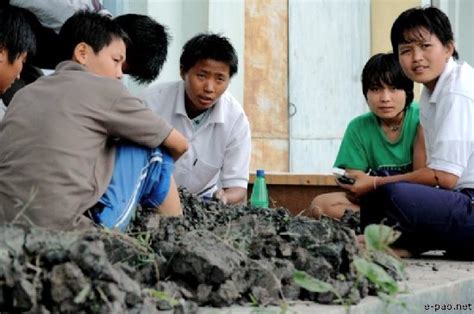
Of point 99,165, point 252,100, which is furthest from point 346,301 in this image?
point 252,100

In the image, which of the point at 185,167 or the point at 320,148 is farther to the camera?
the point at 320,148

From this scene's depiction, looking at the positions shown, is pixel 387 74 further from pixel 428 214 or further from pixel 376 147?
pixel 428 214

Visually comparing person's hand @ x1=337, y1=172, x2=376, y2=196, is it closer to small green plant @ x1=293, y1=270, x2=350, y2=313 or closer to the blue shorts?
the blue shorts

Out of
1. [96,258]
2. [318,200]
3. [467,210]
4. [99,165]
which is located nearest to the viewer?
[96,258]

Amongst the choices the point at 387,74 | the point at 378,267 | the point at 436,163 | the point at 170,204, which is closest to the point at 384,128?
the point at 387,74

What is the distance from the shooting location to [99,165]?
147 inches

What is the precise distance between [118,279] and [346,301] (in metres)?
0.77

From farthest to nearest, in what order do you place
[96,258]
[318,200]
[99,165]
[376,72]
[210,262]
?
[318,200] < [376,72] < [99,165] < [210,262] < [96,258]

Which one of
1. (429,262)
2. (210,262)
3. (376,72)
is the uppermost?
(376,72)

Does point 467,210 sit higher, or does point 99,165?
point 99,165

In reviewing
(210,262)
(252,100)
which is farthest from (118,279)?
(252,100)

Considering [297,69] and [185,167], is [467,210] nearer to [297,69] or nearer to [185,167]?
[185,167]

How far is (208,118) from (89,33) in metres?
1.75

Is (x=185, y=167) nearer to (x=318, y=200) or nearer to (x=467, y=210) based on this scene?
(x=318, y=200)
